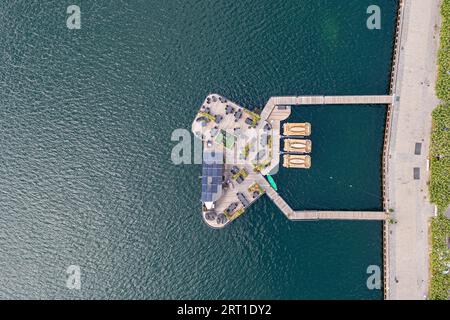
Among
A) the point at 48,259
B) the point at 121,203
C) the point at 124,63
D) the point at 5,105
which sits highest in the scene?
the point at 124,63

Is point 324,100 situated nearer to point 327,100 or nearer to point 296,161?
point 327,100

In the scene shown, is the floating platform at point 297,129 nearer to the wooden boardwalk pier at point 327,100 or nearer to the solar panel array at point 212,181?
the wooden boardwalk pier at point 327,100

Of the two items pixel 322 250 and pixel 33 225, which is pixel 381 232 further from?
pixel 33 225

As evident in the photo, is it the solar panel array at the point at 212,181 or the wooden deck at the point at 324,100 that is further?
the solar panel array at the point at 212,181

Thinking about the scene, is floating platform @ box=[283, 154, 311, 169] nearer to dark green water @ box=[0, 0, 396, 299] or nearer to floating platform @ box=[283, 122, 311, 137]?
dark green water @ box=[0, 0, 396, 299]

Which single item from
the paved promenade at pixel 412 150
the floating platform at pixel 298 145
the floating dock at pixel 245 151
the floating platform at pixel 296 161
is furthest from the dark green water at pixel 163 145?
the paved promenade at pixel 412 150
